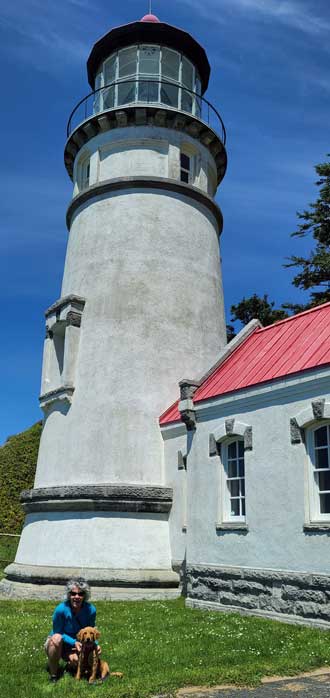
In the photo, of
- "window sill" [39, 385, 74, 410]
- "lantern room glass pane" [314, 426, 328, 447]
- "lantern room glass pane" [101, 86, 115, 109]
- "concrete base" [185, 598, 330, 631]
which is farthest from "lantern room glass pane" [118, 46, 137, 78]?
"concrete base" [185, 598, 330, 631]

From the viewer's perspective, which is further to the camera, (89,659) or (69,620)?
(69,620)

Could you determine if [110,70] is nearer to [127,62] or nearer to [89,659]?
[127,62]

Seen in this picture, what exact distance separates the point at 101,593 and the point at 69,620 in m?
7.69

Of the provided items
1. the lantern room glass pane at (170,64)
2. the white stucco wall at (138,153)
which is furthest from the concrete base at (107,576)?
the lantern room glass pane at (170,64)

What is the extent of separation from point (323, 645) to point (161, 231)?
12.7 m

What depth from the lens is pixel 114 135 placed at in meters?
19.7

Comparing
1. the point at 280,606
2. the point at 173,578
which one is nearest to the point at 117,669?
the point at 280,606

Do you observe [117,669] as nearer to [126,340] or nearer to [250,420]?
[250,420]

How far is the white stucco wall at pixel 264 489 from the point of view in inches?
452

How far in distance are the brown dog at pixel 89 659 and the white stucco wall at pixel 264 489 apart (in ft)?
16.5

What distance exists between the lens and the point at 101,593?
14.7 m

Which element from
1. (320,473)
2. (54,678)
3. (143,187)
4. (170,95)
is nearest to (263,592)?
(320,473)

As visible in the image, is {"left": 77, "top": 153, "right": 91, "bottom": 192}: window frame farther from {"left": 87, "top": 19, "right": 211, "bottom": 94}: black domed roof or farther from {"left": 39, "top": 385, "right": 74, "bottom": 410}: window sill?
{"left": 39, "top": 385, "right": 74, "bottom": 410}: window sill

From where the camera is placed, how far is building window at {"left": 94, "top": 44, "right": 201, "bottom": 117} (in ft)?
67.5
